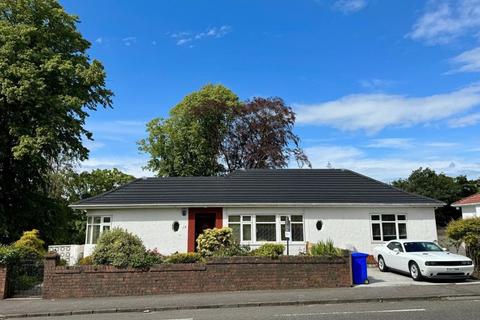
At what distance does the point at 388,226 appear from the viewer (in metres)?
20.8

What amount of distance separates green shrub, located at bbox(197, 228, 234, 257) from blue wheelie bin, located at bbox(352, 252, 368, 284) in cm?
433

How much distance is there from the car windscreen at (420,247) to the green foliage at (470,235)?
2.96 feet

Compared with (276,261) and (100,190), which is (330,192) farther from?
(100,190)

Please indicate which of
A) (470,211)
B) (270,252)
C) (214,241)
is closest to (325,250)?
(270,252)

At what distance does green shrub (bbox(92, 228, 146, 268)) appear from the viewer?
12.6 meters

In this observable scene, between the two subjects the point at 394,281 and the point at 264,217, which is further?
the point at 264,217

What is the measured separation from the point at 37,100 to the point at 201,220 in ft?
35.1

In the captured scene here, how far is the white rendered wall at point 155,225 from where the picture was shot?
20047mm

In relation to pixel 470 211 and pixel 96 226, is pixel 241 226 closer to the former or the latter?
pixel 96 226

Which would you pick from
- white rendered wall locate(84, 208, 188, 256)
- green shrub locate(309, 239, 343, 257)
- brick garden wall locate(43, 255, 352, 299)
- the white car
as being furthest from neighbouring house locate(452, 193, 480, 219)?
brick garden wall locate(43, 255, 352, 299)

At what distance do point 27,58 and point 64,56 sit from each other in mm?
3249

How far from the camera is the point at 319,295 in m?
11.4

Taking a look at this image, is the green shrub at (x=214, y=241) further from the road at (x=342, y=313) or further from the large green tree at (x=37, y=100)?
the large green tree at (x=37, y=100)

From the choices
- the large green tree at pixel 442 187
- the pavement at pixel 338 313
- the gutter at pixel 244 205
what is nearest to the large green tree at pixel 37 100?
the gutter at pixel 244 205
